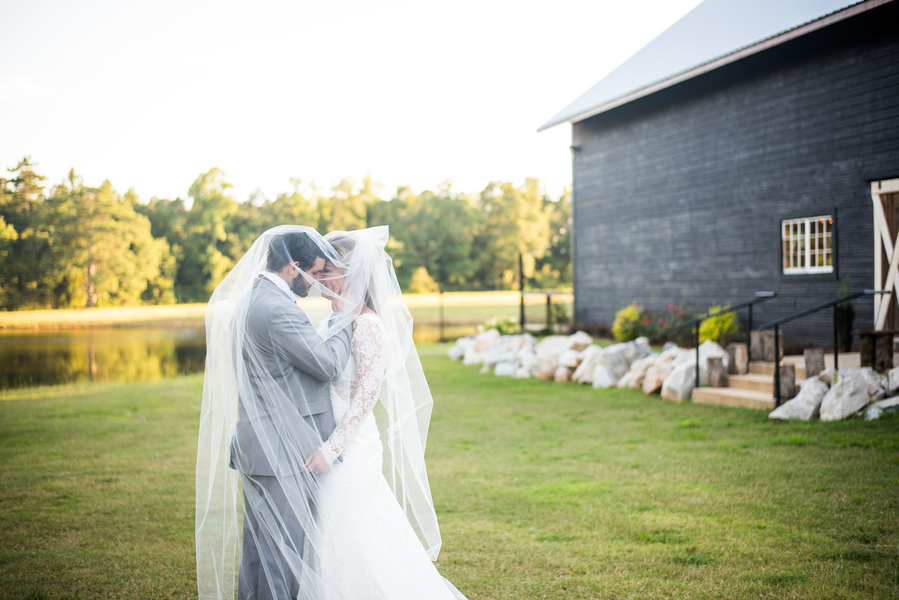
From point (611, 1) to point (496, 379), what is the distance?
49.5 ft

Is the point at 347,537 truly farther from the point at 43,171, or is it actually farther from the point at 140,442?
the point at 43,171

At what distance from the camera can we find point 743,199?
40.2ft

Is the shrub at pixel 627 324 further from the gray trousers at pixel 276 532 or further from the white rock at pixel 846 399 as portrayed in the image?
the gray trousers at pixel 276 532

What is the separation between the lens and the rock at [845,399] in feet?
20.7

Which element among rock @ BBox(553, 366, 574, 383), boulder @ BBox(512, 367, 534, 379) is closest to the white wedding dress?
rock @ BBox(553, 366, 574, 383)

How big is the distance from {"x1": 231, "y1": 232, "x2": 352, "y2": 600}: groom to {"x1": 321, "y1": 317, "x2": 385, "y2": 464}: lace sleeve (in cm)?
7

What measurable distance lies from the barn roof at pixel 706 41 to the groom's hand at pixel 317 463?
433 inches

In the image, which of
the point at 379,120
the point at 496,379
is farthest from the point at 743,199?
the point at 379,120

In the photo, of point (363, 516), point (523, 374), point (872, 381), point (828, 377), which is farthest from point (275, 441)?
point (523, 374)

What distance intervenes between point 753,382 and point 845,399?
1.53 metres

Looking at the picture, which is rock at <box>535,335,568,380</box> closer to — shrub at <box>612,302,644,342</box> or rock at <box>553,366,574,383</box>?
rock at <box>553,366,574,383</box>

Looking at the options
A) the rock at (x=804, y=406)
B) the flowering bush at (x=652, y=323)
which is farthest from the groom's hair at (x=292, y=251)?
the flowering bush at (x=652, y=323)

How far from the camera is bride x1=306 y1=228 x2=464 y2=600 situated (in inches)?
98.2

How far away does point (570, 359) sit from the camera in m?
10.9
